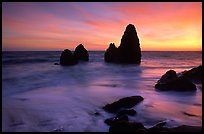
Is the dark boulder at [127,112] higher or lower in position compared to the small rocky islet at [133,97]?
lower

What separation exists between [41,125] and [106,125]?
1920 mm

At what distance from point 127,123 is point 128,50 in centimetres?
3721

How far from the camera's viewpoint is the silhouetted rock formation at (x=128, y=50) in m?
41.5

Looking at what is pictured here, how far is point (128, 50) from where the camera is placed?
138ft

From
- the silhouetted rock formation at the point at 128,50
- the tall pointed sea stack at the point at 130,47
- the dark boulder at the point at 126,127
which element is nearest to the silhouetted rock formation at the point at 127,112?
the dark boulder at the point at 126,127

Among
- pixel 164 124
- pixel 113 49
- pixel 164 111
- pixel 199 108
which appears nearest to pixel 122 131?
pixel 164 124

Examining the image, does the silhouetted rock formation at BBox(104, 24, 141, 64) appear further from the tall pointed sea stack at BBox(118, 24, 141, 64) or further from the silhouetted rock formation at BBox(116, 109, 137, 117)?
the silhouetted rock formation at BBox(116, 109, 137, 117)

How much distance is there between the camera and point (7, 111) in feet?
26.3

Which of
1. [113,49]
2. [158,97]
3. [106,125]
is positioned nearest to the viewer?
[106,125]

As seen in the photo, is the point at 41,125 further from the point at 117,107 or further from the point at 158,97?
the point at 158,97

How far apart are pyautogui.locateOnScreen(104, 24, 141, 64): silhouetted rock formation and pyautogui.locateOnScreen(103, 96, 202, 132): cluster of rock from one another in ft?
107

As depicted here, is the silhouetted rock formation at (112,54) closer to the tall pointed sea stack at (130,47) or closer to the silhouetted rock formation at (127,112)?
the tall pointed sea stack at (130,47)

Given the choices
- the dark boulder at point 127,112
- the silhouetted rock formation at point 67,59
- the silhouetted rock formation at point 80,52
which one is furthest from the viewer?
the silhouetted rock formation at point 80,52

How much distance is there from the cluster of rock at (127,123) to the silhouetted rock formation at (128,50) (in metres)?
32.7
